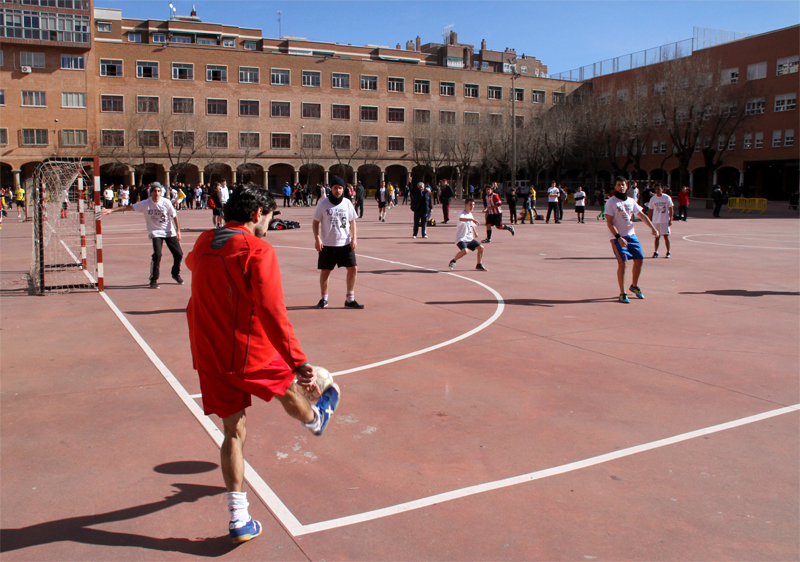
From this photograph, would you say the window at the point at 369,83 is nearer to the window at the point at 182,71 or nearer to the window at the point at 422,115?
the window at the point at 422,115

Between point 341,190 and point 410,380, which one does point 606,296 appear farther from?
point 410,380

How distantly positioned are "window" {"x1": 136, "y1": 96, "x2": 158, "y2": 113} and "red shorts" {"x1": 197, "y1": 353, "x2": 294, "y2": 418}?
214 feet

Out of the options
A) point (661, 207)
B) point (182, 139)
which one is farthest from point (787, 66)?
point (182, 139)

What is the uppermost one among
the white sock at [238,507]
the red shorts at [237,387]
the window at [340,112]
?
the window at [340,112]

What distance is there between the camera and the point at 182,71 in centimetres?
6412

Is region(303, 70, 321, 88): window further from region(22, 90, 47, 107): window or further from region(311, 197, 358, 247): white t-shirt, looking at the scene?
region(311, 197, 358, 247): white t-shirt

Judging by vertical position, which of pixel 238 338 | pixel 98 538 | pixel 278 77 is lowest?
pixel 98 538

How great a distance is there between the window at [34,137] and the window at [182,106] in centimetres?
1172

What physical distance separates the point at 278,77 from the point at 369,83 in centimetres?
1029

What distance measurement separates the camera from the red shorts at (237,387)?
337cm

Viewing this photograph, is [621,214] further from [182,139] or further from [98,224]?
[182,139]

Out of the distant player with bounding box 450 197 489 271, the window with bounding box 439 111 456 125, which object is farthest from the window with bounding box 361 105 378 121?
the distant player with bounding box 450 197 489 271

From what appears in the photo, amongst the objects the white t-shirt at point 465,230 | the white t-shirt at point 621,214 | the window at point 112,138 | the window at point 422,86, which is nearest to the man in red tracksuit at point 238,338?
the white t-shirt at point 621,214

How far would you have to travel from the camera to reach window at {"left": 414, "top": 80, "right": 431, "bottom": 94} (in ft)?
244
